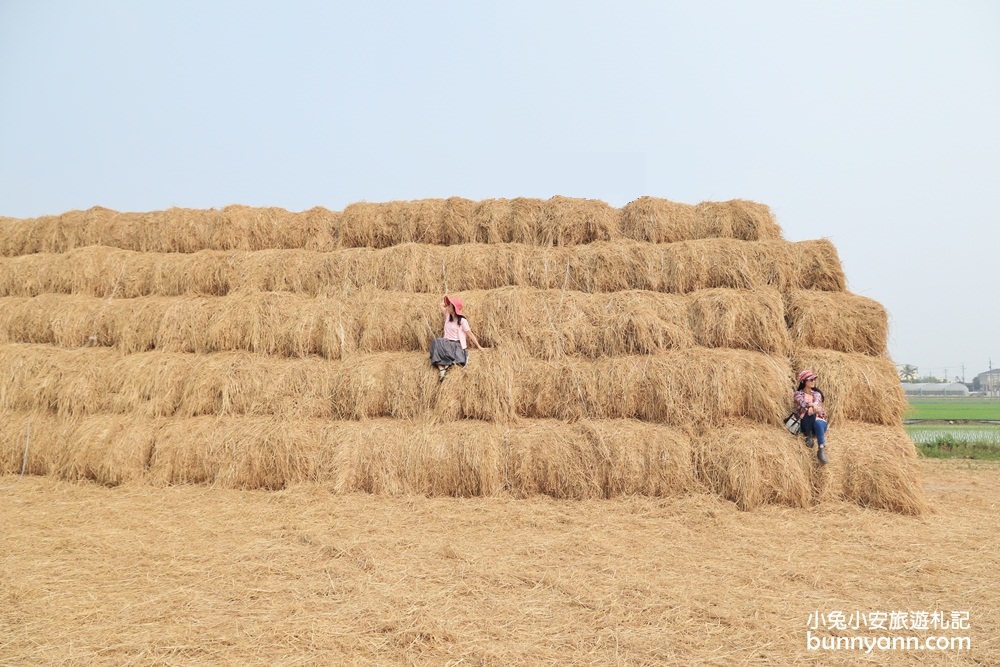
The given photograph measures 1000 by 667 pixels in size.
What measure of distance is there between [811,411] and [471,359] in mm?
4179

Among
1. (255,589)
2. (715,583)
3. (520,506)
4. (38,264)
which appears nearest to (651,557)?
(715,583)

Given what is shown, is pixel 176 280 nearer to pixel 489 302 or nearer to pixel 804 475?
pixel 489 302

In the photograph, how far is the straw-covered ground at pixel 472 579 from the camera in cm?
371

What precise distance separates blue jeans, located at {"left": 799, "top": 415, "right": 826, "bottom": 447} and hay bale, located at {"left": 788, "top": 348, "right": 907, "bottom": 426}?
37cm

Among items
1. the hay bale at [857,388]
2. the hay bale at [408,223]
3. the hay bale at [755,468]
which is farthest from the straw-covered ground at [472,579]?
the hay bale at [408,223]

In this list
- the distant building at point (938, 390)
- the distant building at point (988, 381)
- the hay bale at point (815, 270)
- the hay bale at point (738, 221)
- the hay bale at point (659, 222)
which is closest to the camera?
the hay bale at point (815, 270)

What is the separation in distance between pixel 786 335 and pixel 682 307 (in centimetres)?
140

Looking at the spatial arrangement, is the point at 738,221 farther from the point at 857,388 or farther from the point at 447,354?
the point at 447,354

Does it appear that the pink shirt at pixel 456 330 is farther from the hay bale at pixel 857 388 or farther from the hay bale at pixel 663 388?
the hay bale at pixel 857 388

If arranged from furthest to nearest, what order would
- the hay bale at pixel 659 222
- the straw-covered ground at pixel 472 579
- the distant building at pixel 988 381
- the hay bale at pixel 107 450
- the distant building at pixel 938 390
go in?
1. the distant building at pixel 988 381
2. the distant building at pixel 938 390
3. the hay bale at pixel 659 222
4. the hay bale at pixel 107 450
5. the straw-covered ground at pixel 472 579

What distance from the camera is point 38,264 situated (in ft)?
33.5

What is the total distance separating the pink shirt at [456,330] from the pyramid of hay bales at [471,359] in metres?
0.28

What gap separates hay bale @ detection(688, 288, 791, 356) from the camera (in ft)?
26.3

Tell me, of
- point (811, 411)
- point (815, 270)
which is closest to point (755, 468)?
point (811, 411)
